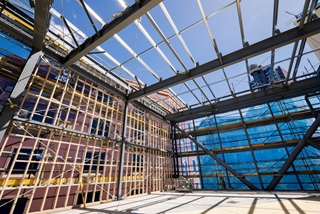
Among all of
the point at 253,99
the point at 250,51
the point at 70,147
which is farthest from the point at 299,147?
the point at 70,147

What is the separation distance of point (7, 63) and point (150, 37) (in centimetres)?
667

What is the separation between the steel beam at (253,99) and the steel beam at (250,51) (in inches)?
246

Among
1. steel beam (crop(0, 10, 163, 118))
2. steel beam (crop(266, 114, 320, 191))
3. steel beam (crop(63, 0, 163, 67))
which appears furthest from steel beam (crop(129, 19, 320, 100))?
steel beam (crop(266, 114, 320, 191))

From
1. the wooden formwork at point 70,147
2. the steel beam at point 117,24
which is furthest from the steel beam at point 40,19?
the steel beam at point 117,24

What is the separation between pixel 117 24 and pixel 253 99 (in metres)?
12.4

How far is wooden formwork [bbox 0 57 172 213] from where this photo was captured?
6.85 meters

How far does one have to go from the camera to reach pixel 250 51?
318 inches

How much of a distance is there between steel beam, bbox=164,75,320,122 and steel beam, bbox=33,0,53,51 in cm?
1283

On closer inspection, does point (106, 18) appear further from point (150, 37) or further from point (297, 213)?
point (297, 213)

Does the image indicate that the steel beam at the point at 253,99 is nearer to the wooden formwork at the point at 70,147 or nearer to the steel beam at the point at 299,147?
the steel beam at the point at 299,147

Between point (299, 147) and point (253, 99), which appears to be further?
point (253, 99)

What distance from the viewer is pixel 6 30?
262 inches

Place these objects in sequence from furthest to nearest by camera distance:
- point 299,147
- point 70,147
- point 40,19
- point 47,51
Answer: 1. point 70,147
2. point 299,147
3. point 47,51
4. point 40,19

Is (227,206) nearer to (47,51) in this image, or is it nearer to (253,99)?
(253,99)
